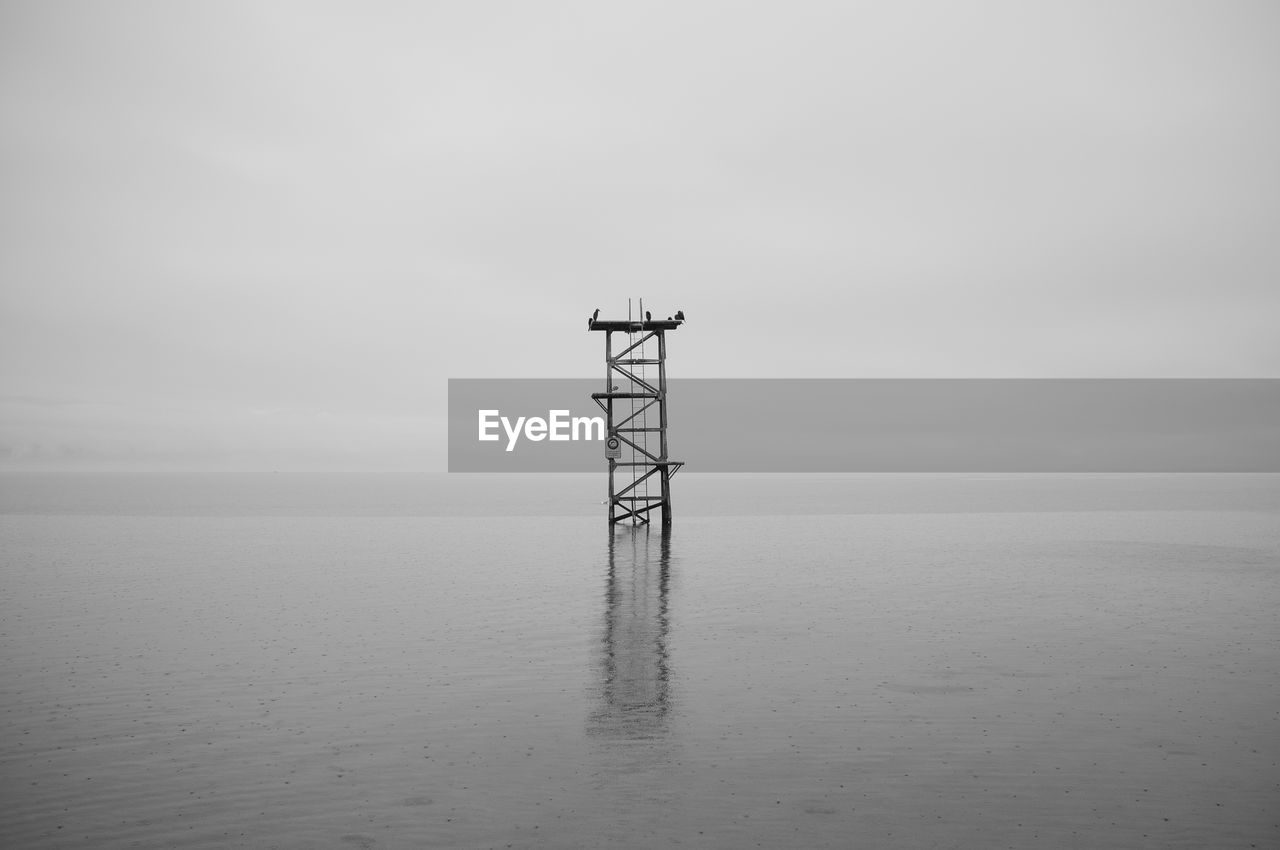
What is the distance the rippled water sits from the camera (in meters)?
10.9

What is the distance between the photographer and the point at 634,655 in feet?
65.8

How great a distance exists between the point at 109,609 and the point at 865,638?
25.0 m

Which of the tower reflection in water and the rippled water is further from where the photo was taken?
the tower reflection in water

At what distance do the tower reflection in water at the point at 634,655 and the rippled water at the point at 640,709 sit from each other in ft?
0.35

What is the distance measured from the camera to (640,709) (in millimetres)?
15594

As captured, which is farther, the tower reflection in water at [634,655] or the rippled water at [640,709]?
the tower reflection in water at [634,655]

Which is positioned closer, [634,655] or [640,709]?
[640,709]

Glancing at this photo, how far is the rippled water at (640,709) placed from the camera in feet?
35.6

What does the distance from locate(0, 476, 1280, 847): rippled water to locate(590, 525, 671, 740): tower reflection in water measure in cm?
11

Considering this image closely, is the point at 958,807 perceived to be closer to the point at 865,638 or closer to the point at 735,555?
the point at 865,638

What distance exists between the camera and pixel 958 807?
11227 mm

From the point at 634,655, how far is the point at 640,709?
14.6 ft

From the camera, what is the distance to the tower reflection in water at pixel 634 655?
48.8 ft

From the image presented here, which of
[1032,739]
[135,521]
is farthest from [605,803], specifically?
[135,521]
